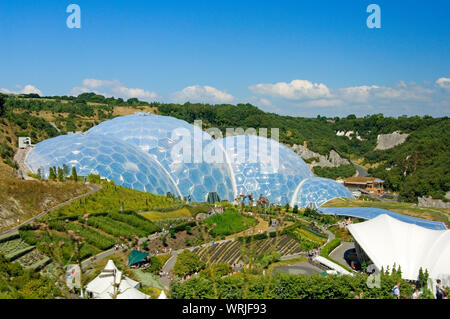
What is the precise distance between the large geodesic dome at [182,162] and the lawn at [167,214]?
3.20m

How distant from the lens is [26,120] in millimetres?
43562

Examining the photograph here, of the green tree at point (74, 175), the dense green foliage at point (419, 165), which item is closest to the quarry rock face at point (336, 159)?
the dense green foliage at point (419, 165)

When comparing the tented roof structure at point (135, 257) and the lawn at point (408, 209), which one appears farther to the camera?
the lawn at point (408, 209)

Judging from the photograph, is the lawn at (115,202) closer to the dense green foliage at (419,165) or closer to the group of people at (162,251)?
the group of people at (162,251)

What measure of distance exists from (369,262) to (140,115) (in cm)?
2597

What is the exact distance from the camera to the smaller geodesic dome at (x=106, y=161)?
89.9 feet

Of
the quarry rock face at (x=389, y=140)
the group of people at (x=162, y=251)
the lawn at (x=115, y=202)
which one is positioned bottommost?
the group of people at (x=162, y=251)

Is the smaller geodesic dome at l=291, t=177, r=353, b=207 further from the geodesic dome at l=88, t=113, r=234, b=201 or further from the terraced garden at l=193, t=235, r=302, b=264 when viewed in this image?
the terraced garden at l=193, t=235, r=302, b=264

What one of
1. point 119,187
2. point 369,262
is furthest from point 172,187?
point 369,262

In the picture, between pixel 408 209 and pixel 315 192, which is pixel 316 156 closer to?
pixel 315 192

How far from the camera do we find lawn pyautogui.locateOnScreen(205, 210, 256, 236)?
77.8ft

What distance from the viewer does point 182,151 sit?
32.8m

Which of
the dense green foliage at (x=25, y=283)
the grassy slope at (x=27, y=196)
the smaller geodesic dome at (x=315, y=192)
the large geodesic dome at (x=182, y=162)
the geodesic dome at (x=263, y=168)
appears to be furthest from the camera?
the smaller geodesic dome at (x=315, y=192)
